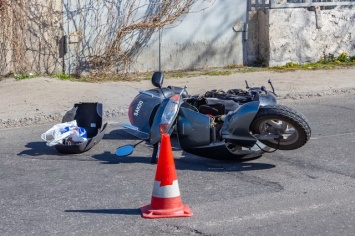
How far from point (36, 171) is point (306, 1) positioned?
9.19m

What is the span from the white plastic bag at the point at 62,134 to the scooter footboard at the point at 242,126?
1.81m

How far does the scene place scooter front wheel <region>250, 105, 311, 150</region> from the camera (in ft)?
24.2

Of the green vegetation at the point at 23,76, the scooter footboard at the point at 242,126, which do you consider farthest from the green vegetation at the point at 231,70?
the scooter footboard at the point at 242,126

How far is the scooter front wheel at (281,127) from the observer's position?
736 centimetres

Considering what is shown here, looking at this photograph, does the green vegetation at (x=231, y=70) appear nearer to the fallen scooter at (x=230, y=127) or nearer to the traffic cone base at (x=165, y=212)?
the fallen scooter at (x=230, y=127)

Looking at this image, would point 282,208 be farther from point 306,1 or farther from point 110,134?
point 306,1

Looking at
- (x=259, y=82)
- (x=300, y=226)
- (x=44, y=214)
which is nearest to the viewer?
(x=300, y=226)

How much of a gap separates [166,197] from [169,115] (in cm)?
175

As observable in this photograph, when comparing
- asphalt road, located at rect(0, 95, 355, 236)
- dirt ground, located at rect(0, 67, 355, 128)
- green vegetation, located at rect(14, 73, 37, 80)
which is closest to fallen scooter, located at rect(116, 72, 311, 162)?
asphalt road, located at rect(0, 95, 355, 236)

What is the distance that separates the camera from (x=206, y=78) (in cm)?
1384

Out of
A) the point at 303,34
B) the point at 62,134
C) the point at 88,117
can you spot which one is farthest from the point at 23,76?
the point at 303,34

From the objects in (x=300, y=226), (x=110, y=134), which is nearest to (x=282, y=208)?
(x=300, y=226)

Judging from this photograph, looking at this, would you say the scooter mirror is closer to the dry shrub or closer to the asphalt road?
the asphalt road

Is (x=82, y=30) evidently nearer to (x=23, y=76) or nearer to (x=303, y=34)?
(x=23, y=76)
